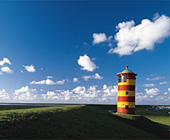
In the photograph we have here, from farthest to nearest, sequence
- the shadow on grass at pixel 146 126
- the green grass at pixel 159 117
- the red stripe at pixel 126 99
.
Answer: the green grass at pixel 159 117
the red stripe at pixel 126 99
the shadow on grass at pixel 146 126

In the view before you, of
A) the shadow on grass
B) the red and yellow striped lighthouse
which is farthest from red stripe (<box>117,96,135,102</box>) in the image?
the shadow on grass

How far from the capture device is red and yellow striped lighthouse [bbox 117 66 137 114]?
1157 inches

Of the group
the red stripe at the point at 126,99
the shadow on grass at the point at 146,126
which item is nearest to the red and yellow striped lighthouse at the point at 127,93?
the red stripe at the point at 126,99

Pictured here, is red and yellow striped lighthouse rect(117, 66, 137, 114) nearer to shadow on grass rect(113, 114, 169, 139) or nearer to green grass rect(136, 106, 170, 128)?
shadow on grass rect(113, 114, 169, 139)

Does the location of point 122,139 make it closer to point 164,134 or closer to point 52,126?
point 52,126

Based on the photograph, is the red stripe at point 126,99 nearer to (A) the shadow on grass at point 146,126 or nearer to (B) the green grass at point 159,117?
(A) the shadow on grass at point 146,126

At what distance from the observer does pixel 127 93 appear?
29469mm

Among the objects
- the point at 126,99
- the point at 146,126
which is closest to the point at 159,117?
the point at 126,99

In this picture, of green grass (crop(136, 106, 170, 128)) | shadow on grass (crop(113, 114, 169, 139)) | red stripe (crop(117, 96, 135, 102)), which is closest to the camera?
shadow on grass (crop(113, 114, 169, 139))

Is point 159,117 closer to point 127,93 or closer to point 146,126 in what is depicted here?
point 127,93

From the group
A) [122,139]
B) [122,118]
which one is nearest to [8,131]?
[122,139]

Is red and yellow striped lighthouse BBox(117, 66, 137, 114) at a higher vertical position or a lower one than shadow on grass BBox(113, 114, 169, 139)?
higher

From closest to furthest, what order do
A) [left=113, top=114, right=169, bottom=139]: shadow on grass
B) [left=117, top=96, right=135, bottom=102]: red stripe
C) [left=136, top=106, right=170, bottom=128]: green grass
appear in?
[left=113, top=114, right=169, bottom=139]: shadow on grass → [left=117, top=96, right=135, bottom=102]: red stripe → [left=136, top=106, right=170, bottom=128]: green grass

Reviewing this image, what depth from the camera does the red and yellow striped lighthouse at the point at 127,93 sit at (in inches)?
1157
